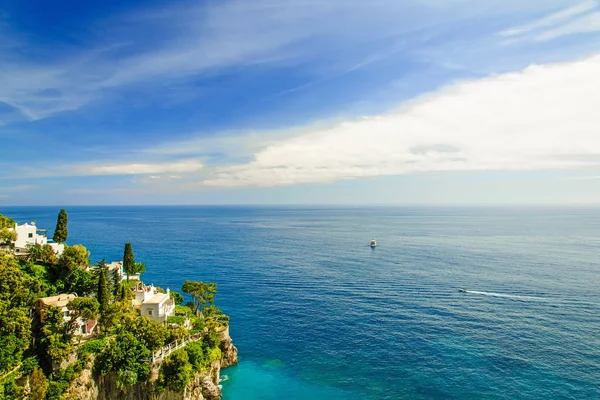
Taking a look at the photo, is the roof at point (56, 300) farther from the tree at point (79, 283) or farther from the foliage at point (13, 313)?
the tree at point (79, 283)

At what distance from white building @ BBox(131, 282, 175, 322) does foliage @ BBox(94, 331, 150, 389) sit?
9576 millimetres

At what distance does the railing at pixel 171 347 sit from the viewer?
49062mm

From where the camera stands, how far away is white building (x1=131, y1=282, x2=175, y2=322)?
58.2 metres

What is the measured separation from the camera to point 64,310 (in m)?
49.4

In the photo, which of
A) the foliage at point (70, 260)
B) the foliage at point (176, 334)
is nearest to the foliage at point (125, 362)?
the foliage at point (176, 334)

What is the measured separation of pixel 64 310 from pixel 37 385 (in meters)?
9.81

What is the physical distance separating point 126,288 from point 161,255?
8804cm

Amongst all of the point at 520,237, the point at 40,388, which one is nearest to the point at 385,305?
the point at 40,388

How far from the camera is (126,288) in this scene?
6138 cm

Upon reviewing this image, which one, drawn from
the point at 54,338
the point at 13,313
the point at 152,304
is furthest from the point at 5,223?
the point at 152,304

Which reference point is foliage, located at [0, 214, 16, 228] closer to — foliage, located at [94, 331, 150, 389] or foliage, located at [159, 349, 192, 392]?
foliage, located at [94, 331, 150, 389]

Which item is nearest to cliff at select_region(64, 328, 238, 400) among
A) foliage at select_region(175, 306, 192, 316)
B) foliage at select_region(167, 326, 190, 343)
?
foliage at select_region(167, 326, 190, 343)

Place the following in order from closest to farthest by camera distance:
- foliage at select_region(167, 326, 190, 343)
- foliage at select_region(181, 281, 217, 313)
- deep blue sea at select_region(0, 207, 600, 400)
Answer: foliage at select_region(167, 326, 190, 343), deep blue sea at select_region(0, 207, 600, 400), foliage at select_region(181, 281, 217, 313)

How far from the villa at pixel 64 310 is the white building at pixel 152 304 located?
Result: 7.16 metres
